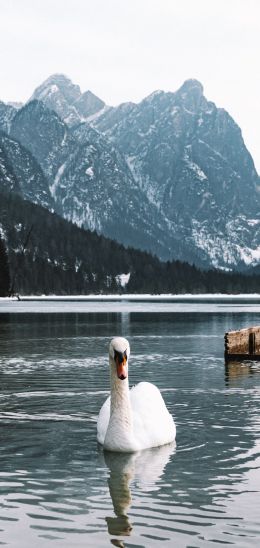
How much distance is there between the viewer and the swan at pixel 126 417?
2052cm

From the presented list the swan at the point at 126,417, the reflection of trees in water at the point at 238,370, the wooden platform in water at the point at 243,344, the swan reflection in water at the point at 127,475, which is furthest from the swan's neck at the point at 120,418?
the wooden platform in water at the point at 243,344

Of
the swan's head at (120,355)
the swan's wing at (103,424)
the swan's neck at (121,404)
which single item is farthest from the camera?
the swan's wing at (103,424)

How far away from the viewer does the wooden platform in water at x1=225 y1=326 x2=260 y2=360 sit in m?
54.5

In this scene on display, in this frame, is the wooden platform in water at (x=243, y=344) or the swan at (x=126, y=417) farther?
the wooden platform in water at (x=243, y=344)

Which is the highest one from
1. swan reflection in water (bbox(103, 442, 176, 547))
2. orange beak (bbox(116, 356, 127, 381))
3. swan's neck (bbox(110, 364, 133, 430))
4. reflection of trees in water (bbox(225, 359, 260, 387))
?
orange beak (bbox(116, 356, 127, 381))

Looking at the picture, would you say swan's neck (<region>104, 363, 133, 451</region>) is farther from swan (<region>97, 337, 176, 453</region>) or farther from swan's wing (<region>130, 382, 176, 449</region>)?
swan's wing (<region>130, 382, 176, 449</region>)

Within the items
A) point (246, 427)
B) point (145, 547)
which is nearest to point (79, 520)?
point (145, 547)

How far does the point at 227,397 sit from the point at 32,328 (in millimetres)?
58787

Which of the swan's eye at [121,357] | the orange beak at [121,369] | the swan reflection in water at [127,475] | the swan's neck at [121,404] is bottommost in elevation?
the swan reflection in water at [127,475]

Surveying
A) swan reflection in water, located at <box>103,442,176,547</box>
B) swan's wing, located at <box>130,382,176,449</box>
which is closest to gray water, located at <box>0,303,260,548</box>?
swan reflection in water, located at <box>103,442,176,547</box>

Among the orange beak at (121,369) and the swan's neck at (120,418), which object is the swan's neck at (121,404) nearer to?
the swan's neck at (120,418)

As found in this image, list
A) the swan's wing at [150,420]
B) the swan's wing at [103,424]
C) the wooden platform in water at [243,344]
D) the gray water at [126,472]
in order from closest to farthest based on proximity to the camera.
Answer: the gray water at [126,472] < the swan's wing at [150,420] < the swan's wing at [103,424] < the wooden platform in water at [243,344]

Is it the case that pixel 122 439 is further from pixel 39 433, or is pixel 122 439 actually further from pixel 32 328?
pixel 32 328

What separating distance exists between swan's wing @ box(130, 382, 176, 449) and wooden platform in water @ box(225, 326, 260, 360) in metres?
31.3
